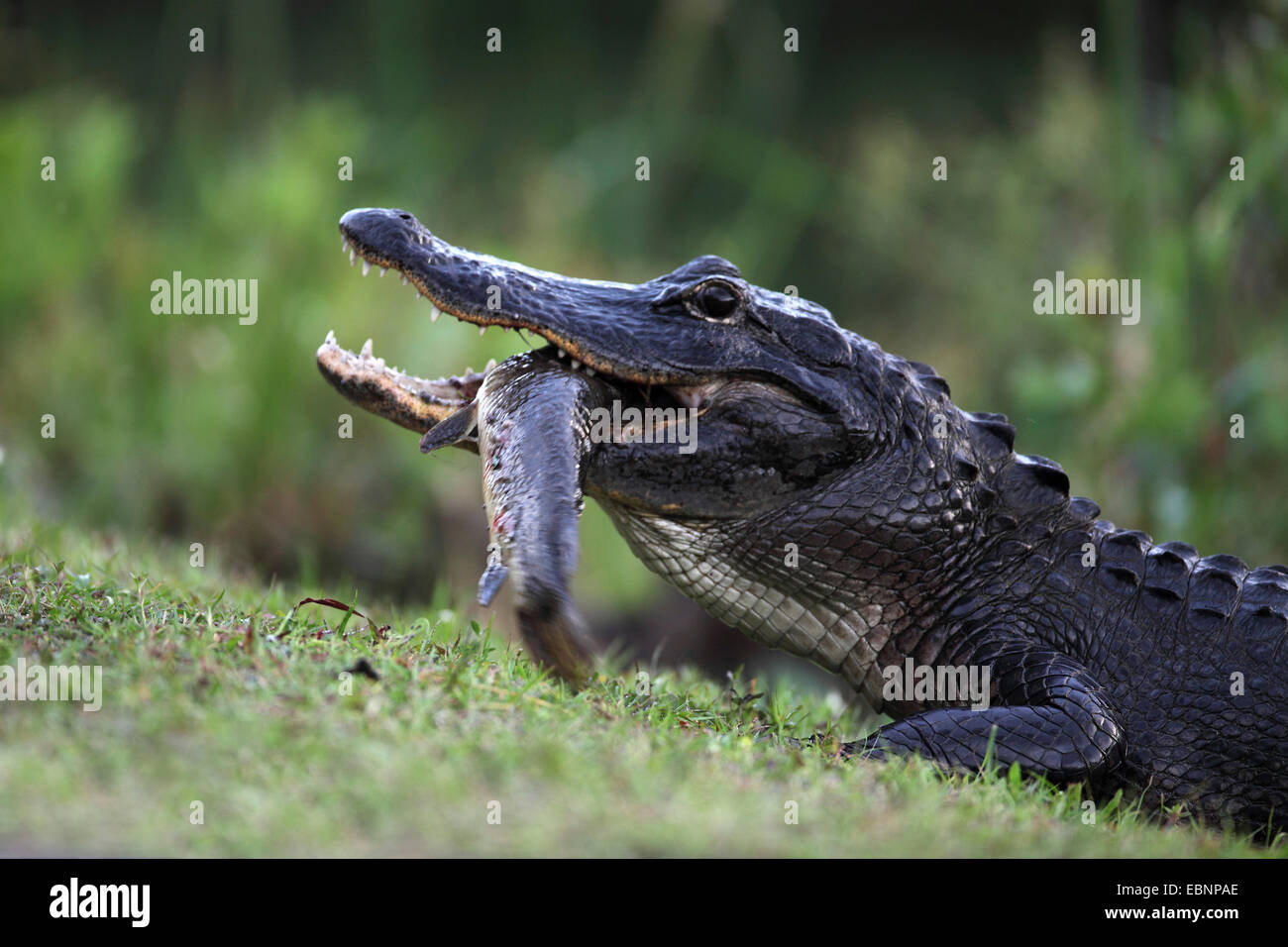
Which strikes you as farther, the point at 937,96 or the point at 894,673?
the point at 937,96

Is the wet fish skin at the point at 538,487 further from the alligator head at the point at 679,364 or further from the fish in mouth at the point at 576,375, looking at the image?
the alligator head at the point at 679,364

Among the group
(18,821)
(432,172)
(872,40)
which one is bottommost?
(18,821)

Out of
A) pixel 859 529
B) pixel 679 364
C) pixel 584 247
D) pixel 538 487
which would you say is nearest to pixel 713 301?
pixel 679 364

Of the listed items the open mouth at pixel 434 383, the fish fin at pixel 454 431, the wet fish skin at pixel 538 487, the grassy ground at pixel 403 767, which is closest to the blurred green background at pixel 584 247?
the open mouth at pixel 434 383

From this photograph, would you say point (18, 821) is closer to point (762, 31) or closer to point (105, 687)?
point (105, 687)

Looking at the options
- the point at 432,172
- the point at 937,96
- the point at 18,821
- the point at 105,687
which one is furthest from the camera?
the point at 937,96

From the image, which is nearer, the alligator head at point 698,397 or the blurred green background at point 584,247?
the alligator head at point 698,397

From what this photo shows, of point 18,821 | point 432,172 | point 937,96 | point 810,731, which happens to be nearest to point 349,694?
point 18,821
